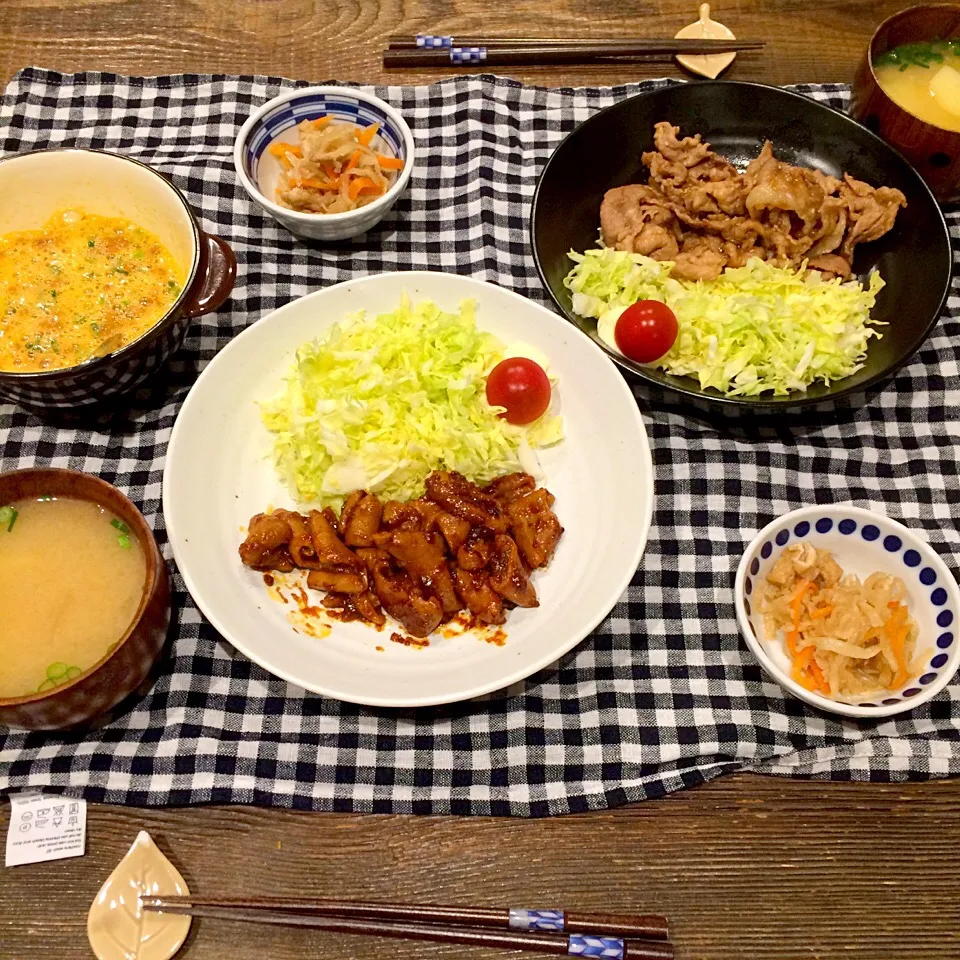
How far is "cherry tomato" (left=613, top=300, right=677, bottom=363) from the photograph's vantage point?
290 centimetres

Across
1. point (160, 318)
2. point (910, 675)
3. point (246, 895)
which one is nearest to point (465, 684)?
point (246, 895)

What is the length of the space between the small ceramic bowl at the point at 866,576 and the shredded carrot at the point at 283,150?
7.84ft

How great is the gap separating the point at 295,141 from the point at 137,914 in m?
2.90

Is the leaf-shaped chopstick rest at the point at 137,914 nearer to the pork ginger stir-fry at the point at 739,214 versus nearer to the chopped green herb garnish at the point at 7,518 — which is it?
the chopped green herb garnish at the point at 7,518

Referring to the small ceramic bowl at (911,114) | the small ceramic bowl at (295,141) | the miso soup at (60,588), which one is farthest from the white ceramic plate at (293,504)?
the small ceramic bowl at (911,114)

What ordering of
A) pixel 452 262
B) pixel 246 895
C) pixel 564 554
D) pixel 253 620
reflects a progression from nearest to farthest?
pixel 246 895 → pixel 253 620 → pixel 564 554 → pixel 452 262

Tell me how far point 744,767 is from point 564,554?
2.76 ft

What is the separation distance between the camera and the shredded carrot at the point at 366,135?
337cm

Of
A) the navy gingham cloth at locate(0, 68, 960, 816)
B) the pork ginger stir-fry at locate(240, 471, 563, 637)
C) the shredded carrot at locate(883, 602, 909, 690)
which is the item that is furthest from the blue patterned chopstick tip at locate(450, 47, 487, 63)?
the shredded carrot at locate(883, 602, 909, 690)

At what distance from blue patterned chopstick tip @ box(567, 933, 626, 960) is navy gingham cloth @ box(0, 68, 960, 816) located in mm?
356

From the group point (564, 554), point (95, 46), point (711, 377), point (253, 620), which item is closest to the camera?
point (253, 620)

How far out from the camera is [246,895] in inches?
88.1

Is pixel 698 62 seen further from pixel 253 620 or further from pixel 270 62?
pixel 253 620

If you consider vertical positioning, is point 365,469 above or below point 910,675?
above
